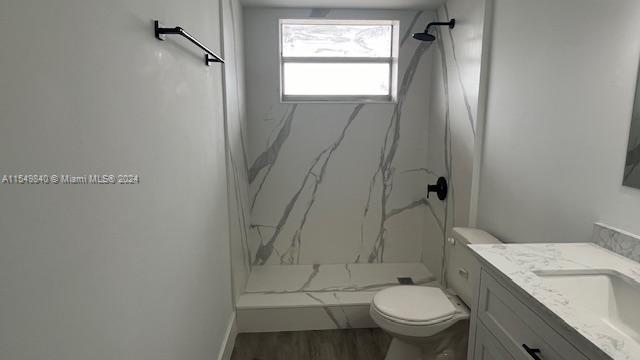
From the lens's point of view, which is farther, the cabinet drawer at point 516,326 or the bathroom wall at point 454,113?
the bathroom wall at point 454,113

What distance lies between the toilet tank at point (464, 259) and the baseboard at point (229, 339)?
1300 millimetres

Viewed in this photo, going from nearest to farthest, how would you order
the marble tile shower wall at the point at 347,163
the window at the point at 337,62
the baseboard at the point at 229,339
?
the baseboard at the point at 229,339
the marble tile shower wall at the point at 347,163
the window at the point at 337,62

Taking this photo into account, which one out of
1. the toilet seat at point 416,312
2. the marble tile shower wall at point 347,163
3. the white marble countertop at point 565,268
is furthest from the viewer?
the marble tile shower wall at point 347,163

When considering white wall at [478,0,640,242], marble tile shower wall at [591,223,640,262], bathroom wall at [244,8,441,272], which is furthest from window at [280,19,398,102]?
marble tile shower wall at [591,223,640,262]

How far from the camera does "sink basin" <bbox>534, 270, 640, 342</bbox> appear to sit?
1.06 meters

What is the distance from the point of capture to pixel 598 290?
109 cm

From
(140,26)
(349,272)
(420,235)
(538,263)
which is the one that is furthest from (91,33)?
(420,235)

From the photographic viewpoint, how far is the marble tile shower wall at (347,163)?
108 inches

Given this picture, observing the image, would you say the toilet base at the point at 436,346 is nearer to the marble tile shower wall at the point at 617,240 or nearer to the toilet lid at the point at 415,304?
the toilet lid at the point at 415,304

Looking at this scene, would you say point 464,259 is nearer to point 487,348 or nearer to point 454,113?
point 487,348

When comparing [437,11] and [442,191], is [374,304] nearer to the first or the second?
[442,191]

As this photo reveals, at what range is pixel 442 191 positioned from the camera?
8.32ft

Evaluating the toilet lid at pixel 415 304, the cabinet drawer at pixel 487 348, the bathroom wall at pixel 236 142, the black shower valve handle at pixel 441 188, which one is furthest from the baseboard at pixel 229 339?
the black shower valve handle at pixel 441 188

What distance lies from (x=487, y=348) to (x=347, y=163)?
185 cm
